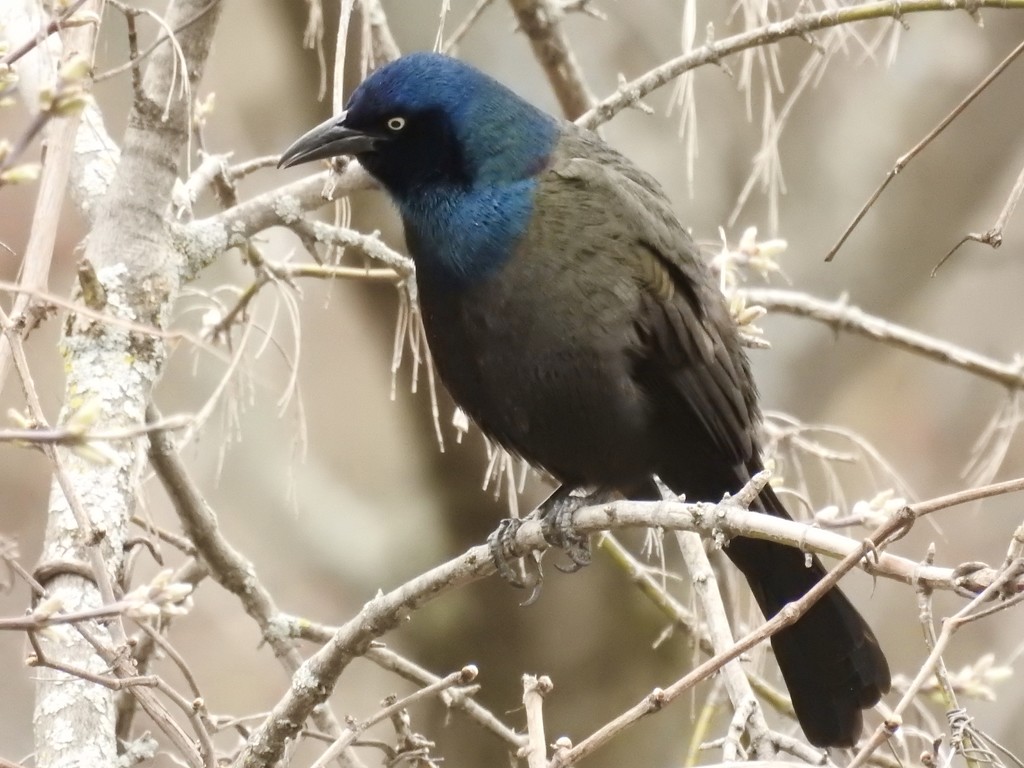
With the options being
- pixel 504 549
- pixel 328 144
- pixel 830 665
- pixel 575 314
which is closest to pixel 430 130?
pixel 328 144

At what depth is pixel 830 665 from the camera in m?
2.84

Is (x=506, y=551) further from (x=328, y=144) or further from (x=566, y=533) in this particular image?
(x=328, y=144)

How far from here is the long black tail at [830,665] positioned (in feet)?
9.27

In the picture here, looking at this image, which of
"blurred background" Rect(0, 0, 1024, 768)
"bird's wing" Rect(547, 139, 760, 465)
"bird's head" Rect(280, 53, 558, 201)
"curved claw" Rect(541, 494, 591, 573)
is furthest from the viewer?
"blurred background" Rect(0, 0, 1024, 768)

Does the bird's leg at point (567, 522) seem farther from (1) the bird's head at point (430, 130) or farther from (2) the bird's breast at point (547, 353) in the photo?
Result: (1) the bird's head at point (430, 130)

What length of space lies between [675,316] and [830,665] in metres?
0.84

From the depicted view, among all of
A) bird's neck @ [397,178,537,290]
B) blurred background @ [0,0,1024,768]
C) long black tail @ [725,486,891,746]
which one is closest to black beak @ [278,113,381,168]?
bird's neck @ [397,178,537,290]

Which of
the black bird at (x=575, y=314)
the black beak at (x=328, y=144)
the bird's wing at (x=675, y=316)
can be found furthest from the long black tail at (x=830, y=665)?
the black beak at (x=328, y=144)

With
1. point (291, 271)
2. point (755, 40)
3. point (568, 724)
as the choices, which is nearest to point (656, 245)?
point (755, 40)

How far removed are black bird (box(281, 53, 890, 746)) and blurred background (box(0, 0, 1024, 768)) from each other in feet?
6.23

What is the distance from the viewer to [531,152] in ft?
9.38

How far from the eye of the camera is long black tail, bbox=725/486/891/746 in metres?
2.83

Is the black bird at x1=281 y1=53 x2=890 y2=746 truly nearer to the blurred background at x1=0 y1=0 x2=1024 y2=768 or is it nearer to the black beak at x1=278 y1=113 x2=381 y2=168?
the black beak at x1=278 y1=113 x2=381 y2=168

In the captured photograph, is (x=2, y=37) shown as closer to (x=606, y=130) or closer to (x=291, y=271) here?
(x=291, y=271)
